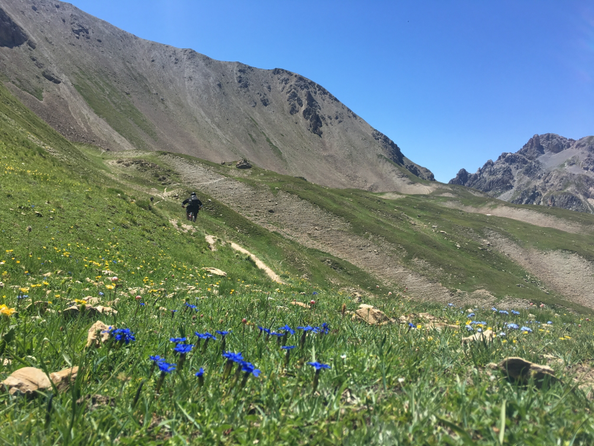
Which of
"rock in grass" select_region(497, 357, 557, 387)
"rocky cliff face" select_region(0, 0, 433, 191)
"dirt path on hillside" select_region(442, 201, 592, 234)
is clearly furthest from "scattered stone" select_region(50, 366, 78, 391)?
"rocky cliff face" select_region(0, 0, 433, 191)

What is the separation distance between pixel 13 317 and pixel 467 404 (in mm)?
5926

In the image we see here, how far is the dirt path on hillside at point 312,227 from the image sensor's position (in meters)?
39.6

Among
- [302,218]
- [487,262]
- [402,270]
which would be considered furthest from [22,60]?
[487,262]

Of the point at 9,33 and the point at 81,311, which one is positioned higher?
the point at 9,33

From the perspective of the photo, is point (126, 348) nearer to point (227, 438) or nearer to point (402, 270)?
point (227, 438)

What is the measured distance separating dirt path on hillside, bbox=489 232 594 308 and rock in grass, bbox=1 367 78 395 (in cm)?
5863

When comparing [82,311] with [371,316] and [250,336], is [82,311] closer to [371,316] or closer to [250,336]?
[250,336]

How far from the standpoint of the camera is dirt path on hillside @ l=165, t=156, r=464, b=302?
39.6m

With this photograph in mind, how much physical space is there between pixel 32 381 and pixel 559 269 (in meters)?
69.5

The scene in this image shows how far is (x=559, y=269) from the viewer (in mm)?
54062

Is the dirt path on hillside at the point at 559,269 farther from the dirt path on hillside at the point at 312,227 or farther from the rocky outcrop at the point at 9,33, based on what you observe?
the rocky outcrop at the point at 9,33

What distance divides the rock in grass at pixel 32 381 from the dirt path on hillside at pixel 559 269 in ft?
192

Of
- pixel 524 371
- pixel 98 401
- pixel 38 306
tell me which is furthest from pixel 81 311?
pixel 524 371

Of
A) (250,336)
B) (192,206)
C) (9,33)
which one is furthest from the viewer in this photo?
(9,33)
